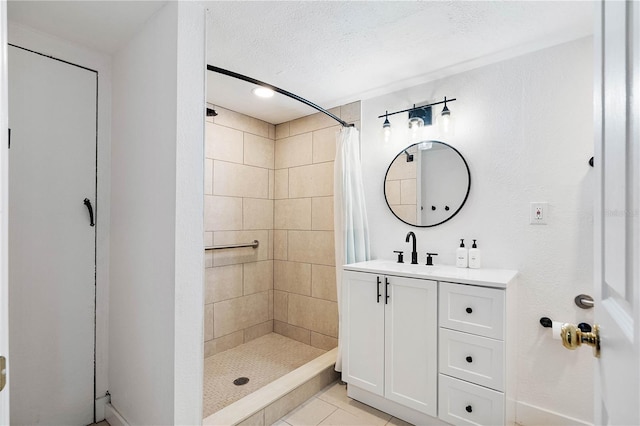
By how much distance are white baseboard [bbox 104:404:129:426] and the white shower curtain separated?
4.77 feet

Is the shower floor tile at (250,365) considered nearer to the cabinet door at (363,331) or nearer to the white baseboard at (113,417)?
the white baseboard at (113,417)

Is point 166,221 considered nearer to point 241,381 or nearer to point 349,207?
point 349,207

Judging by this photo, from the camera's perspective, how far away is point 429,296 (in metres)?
1.82

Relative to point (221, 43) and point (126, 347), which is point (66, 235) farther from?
point (221, 43)

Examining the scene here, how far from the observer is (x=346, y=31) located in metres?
1.77

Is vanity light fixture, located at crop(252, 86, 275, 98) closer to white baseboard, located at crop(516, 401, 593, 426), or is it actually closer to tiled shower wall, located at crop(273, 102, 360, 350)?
tiled shower wall, located at crop(273, 102, 360, 350)

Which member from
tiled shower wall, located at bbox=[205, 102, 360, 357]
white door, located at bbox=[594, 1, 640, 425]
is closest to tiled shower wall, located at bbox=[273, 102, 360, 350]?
tiled shower wall, located at bbox=[205, 102, 360, 357]

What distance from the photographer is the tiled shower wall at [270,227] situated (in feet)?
9.41

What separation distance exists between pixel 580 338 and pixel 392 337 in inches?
53.6

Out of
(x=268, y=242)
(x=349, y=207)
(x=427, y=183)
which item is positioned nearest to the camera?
(x=427, y=183)

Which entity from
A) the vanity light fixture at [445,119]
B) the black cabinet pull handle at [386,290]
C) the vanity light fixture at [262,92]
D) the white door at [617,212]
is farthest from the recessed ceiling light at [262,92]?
the white door at [617,212]

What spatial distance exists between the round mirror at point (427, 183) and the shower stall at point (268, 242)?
0.63 meters

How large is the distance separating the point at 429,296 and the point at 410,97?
1.52 meters

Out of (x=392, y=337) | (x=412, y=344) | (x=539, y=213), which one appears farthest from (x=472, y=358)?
(x=539, y=213)
